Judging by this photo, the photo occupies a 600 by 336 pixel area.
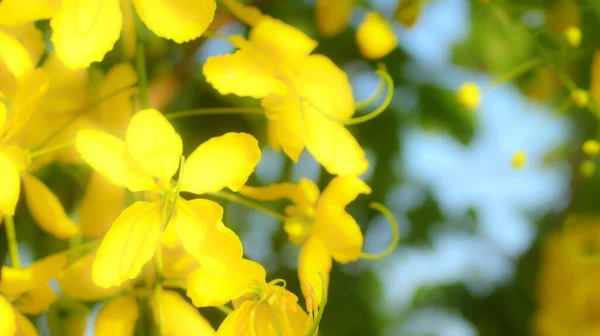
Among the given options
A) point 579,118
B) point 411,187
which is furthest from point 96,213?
point 579,118

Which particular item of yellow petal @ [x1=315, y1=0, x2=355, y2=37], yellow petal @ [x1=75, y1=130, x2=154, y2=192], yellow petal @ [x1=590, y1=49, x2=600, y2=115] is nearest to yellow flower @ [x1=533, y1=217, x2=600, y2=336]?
yellow petal @ [x1=590, y1=49, x2=600, y2=115]

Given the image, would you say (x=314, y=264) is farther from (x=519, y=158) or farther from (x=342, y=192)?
(x=519, y=158)

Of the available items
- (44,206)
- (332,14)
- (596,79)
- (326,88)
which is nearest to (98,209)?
(44,206)

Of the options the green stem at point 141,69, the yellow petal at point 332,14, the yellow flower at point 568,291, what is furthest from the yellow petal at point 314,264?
the yellow flower at point 568,291

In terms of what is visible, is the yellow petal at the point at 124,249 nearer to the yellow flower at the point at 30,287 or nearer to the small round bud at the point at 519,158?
the yellow flower at the point at 30,287

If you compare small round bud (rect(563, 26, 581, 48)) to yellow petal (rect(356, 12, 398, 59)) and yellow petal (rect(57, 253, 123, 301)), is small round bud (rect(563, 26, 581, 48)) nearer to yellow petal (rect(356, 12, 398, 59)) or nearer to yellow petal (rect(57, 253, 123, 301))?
yellow petal (rect(356, 12, 398, 59))

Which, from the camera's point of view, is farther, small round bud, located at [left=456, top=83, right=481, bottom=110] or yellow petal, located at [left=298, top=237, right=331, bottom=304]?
small round bud, located at [left=456, top=83, right=481, bottom=110]
